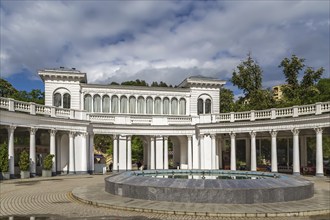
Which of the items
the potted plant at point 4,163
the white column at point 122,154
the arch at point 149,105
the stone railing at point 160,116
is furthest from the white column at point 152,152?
the potted plant at point 4,163

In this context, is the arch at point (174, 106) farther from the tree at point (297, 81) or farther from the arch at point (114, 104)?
the tree at point (297, 81)

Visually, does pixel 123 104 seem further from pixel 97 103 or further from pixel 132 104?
pixel 97 103

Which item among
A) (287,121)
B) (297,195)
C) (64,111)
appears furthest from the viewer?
(64,111)

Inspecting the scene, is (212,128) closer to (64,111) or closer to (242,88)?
(64,111)

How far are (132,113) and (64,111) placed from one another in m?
12.0

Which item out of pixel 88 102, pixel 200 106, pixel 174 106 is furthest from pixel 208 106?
pixel 88 102

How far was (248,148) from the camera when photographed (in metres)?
50.6

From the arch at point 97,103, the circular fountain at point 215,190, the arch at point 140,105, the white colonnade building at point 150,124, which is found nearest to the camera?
→ the circular fountain at point 215,190

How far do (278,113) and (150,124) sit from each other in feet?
56.7

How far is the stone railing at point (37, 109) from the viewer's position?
33312 millimetres

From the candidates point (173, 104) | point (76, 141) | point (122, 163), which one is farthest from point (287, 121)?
point (76, 141)

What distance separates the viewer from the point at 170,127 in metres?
47.7

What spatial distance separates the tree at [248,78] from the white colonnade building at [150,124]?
16054mm

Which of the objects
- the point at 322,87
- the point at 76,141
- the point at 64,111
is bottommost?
the point at 76,141
